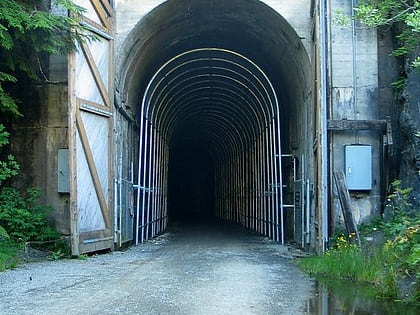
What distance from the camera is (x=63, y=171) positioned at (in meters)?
12.2

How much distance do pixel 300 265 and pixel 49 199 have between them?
5311 mm

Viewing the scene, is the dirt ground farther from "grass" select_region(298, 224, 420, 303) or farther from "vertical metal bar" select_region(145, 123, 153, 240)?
"vertical metal bar" select_region(145, 123, 153, 240)

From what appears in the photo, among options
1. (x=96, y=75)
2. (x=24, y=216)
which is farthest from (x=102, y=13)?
(x=24, y=216)

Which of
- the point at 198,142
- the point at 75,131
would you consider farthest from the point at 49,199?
the point at 198,142

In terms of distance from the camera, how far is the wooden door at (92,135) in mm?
11352

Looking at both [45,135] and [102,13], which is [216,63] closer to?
[102,13]

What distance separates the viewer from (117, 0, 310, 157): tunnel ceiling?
14227mm

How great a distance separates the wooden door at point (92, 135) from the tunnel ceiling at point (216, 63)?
40.2 inches

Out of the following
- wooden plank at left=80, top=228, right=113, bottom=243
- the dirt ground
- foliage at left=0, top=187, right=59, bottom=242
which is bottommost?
the dirt ground

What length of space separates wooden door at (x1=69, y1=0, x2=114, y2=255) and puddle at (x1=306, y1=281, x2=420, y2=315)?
5412mm

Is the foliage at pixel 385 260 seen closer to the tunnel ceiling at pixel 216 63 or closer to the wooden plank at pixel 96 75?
the tunnel ceiling at pixel 216 63

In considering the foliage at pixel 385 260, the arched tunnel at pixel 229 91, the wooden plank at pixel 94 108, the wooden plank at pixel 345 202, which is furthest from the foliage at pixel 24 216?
the wooden plank at pixel 345 202

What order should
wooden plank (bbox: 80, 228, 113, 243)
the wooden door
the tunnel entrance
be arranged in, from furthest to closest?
the tunnel entrance
wooden plank (bbox: 80, 228, 113, 243)
the wooden door

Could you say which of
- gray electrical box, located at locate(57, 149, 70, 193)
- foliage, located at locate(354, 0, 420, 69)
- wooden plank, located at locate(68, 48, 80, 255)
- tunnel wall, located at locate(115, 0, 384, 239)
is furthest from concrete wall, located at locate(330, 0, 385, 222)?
gray electrical box, located at locate(57, 149, 70, 193)
